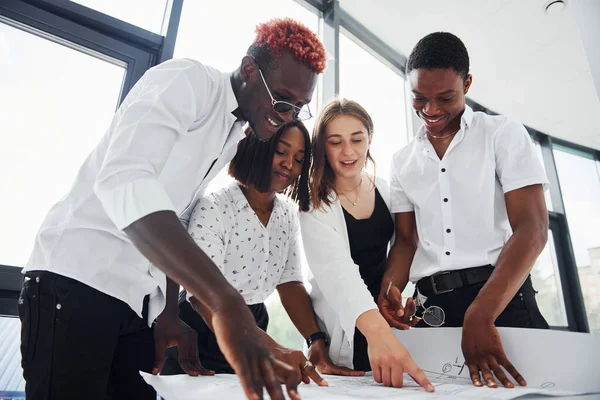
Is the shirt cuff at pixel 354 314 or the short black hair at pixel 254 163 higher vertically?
the short black hair at pixel 254 163

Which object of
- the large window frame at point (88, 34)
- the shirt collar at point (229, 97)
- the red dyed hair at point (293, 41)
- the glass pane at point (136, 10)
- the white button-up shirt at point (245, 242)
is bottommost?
the white button-up shirt at point (245, 242)

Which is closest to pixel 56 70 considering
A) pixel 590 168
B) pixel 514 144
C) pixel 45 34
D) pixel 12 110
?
pixel 45 34

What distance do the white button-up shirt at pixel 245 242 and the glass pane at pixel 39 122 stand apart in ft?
2.17

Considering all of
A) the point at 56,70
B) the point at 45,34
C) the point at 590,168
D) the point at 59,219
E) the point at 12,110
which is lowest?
the point at 59,219

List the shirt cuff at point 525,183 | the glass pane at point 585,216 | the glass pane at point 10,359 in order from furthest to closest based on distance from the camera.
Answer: the glass pane at point 585,216 → the glass pane at point 10,359 → the shirt cuff at point 525,183

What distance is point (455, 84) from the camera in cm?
117

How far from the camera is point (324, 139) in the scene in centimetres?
137

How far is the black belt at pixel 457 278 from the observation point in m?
1.04

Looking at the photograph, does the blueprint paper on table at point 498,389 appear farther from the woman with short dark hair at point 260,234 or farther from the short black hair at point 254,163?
the short black hair at point 254,163

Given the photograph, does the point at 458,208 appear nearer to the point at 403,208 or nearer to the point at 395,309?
the point at 403,208

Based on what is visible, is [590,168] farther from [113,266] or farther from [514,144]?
[113,266]

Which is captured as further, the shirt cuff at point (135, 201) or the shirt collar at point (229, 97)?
the shirt collar at point (229, 97)

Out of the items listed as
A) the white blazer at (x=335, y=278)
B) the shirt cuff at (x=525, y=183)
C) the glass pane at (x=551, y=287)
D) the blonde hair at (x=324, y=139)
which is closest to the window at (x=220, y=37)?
Result: the blonde hair at (x=324, y=139)

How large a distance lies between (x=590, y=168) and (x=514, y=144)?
5047mm
